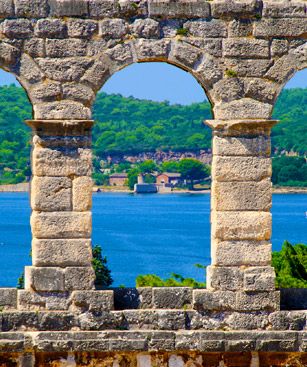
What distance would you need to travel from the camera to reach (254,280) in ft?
64.5

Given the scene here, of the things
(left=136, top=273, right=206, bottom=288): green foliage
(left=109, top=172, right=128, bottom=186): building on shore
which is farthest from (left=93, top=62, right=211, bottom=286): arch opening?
(left=136, top=273, right=206, bottom=288): green foliage

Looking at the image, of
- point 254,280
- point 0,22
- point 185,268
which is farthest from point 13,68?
point 185,268

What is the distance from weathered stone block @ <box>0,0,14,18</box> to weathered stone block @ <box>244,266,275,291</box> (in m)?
4.89

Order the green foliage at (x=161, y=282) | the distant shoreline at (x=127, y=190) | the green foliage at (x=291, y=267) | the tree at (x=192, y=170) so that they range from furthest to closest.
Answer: the tree at (x=192, y=170) → the distant shoreline at (x=127, y=190) → the green foliage at (x=161, y=282) → the green foliage at (x=291, y=267)

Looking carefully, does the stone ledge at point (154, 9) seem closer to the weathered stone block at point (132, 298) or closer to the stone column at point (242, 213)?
the stone column at point (242, 213)

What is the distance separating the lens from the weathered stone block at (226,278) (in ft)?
64.4

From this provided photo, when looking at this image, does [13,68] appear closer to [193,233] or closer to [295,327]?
[295,327]

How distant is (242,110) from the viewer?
1969cm

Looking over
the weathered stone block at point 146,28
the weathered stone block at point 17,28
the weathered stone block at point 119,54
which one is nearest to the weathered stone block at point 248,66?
the weathered stone block at point 146,28

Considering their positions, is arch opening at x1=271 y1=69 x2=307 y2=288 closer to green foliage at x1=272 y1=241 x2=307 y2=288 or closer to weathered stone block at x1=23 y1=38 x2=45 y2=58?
green foliage at x1=272 y1=241 x2=307 y2=288

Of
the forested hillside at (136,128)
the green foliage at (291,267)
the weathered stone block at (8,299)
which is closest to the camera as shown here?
the weathered stone block at (8,299)

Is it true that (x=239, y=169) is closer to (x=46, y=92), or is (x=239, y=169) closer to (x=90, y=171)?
(x=90, y=171)

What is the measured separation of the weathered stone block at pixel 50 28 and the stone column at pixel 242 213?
2.46 metres

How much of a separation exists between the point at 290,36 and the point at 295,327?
4130 mm
